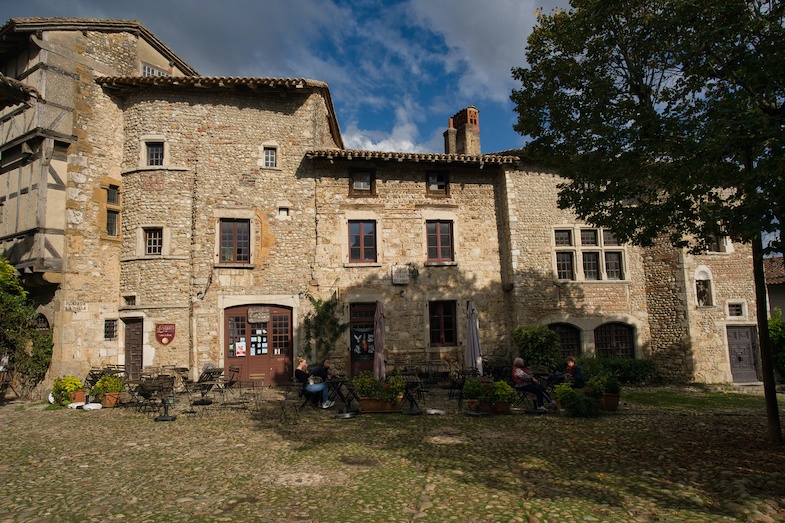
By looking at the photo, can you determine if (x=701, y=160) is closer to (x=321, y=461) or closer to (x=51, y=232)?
(x=321, y=461)

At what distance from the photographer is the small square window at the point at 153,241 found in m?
15.7

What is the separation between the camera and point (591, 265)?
17.6 m

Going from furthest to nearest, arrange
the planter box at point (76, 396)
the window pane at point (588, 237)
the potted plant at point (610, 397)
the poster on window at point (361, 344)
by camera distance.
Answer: the window pane at point (588, 237) → the poster on window at point (361, 344) → the planter box at point (76, 396) → the potted plant at point (610, 397)

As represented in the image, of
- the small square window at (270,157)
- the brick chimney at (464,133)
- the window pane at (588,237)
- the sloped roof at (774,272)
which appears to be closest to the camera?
the small square window at (270,157)

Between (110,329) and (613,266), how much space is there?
702 inches

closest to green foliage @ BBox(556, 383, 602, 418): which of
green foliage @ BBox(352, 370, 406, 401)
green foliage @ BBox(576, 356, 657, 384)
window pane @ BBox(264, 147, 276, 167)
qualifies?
green foliage @ BBox(352, 370, 406, 401)

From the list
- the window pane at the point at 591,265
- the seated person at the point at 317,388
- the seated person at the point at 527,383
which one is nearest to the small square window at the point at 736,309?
the window pane at the point at 591,265

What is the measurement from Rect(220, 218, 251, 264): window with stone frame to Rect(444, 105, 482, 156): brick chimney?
28.8 ft

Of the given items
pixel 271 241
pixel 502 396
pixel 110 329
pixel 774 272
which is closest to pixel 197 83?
pixel 271 241

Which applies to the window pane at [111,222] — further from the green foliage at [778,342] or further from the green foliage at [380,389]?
the green foliage at [778,342]

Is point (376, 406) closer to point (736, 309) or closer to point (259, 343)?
point (259, 343)

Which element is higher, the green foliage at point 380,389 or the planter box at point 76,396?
the green foliage at point 380,389

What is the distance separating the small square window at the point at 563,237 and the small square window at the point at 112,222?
15477mm

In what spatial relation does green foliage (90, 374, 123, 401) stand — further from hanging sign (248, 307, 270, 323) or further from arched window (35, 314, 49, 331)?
arched window (35, 314, 49, 331)
